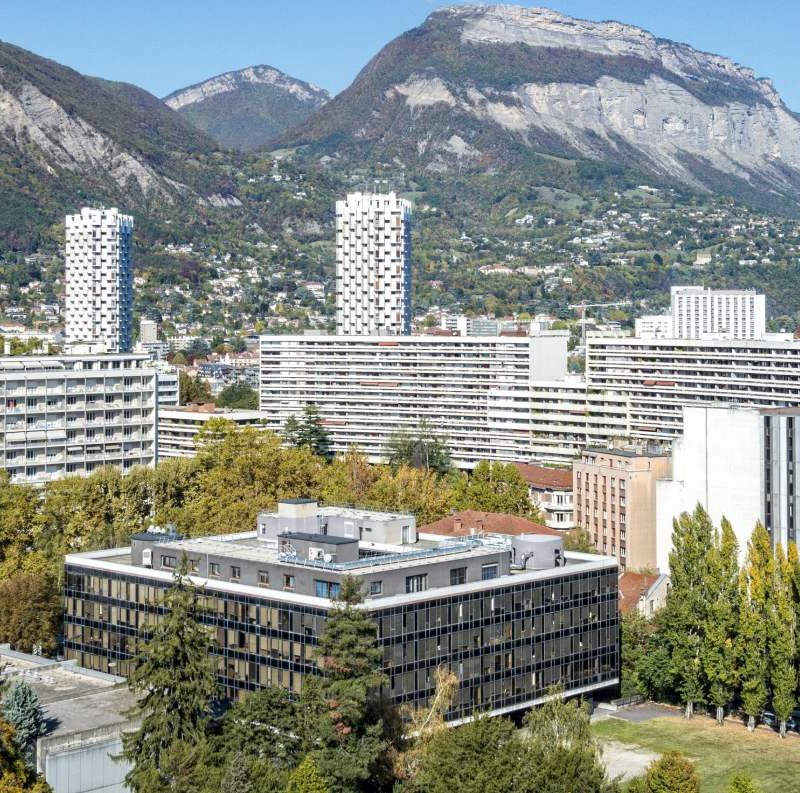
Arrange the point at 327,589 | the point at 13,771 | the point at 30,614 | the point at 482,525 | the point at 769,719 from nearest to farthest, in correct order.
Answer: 1. the point at 13,771
2. the point at 327,589
3. the point at 769,719
4. the point at 30,614
5. the point at 482,525

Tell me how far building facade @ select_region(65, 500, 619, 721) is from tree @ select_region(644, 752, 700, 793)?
10.8 meters

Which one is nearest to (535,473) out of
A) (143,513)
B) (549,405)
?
(549,405)

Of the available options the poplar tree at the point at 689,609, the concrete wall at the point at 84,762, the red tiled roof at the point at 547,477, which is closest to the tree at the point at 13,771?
the concrete wall at the point at 84,762

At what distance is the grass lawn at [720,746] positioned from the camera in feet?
193

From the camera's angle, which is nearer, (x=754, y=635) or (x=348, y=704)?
(x=348, y=704)

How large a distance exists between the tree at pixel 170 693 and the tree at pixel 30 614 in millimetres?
20185

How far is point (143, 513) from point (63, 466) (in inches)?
615

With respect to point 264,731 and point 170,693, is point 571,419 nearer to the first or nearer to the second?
point 264,731

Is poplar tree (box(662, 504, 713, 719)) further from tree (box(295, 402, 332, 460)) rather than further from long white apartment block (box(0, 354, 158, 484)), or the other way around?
tree (box(295, 402, 332, 460))

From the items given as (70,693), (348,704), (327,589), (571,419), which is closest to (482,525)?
(327,589)

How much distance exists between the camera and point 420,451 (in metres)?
132

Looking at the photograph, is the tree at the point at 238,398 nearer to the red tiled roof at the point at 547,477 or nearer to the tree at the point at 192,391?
the tree at the point at 192,391

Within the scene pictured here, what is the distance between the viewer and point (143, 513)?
305 feet

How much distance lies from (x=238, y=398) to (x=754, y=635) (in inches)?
4487
